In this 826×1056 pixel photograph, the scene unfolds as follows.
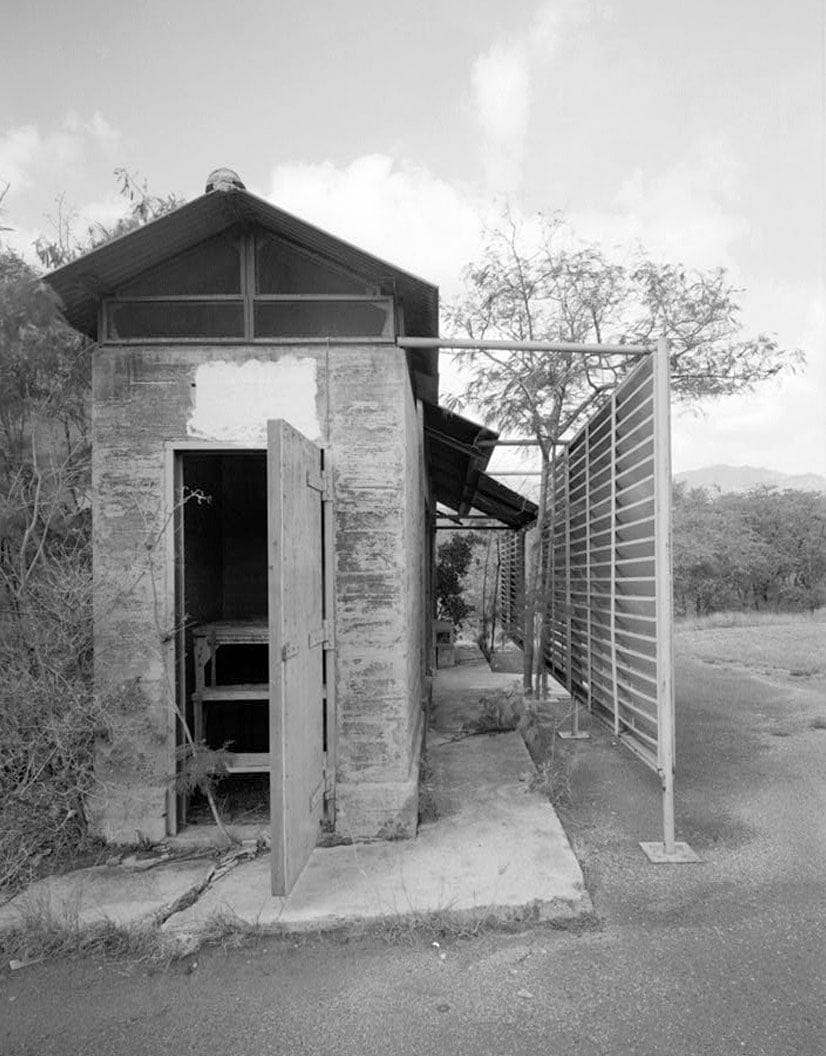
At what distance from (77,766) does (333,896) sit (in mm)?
1697

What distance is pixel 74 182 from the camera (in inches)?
248

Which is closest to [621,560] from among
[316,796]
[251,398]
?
[316,796]

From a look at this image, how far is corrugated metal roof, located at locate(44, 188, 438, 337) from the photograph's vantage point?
4.12 metres

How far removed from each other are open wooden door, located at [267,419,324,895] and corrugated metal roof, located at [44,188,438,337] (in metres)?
1.23

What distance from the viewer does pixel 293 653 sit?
11.4ft

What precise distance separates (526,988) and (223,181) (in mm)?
4384

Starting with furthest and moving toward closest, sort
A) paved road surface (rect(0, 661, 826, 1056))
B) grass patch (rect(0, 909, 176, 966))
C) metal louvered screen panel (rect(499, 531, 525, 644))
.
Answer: metal louvered screen panel (rect(499, 531, 525, 644)) < grass patch (rect(0, 909, 176, 966)) < paved road surface (rect(0, 661, 826, 1056))

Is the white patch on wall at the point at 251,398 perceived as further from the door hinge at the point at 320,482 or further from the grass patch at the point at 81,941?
the grass patch at the point at 81,941

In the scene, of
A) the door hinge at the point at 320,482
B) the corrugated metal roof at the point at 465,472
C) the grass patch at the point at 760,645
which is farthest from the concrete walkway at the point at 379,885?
the grass patch at the point at 760,645

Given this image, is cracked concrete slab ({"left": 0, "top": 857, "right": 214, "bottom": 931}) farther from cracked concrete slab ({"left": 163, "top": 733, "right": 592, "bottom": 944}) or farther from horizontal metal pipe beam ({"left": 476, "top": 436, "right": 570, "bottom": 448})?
horizontal metal pipe beam ({"left": 476, "top": 436, "right": 570, "bottom": 448})

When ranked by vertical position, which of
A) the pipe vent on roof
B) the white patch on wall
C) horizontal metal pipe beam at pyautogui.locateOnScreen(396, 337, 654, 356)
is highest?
the pipe vent on roof

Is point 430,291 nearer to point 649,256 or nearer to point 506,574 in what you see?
point 649,256

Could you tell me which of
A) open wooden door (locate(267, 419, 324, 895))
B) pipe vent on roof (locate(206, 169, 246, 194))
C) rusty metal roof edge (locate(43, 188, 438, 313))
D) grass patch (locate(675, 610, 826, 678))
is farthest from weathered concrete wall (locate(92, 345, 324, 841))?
grass patch (locate(675, 610, 826, 678))

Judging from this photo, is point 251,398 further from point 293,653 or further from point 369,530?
point 293,653
